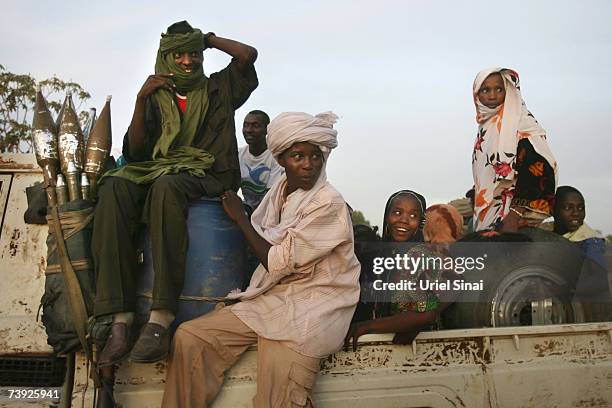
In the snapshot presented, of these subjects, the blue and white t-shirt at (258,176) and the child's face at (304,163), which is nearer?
the child's face at (304,163)

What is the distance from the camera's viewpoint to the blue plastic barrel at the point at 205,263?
9.60 feet

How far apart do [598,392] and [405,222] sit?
1.37 m

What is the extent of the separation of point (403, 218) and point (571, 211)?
1416 mm

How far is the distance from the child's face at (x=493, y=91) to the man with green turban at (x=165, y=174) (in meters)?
1.92

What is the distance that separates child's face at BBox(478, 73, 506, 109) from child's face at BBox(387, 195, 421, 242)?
1.25 m

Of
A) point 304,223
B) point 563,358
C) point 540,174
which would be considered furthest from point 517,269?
point 304,223

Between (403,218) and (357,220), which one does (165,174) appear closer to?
(403,218)

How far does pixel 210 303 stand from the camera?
304cm

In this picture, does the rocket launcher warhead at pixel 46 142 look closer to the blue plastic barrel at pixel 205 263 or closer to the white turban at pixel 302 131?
the blue plastic barrel at pixel 205 263

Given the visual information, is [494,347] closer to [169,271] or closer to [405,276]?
[405,276]

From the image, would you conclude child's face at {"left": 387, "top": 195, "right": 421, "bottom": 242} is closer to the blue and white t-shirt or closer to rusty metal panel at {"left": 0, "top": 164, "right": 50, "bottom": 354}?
the blue and white t-shirt

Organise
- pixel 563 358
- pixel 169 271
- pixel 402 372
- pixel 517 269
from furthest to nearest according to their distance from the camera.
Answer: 1. pixel 517 269
2. pixel 563 358
3. pixel 402 372
4. pixel 169 271

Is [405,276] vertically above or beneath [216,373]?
above

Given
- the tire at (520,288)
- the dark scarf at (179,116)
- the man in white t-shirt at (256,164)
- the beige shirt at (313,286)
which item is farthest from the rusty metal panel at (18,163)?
the tire at (520,288)
